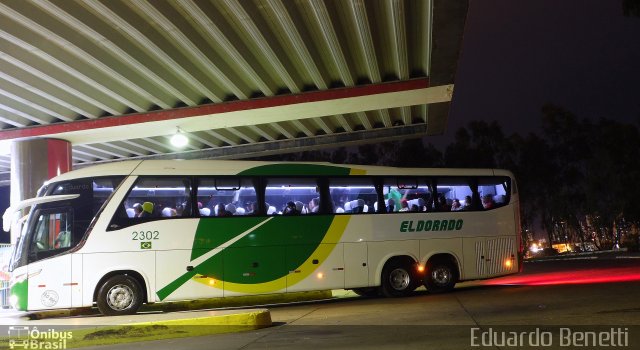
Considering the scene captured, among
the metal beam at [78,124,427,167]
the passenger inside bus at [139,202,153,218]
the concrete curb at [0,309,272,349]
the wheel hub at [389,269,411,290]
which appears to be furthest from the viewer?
the metal beam at [78,124,427,167]

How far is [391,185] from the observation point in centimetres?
1570

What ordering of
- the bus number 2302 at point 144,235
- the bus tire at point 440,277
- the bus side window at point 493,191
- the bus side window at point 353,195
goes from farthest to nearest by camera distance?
Answer: the bus side window at point 493,191, the bus tire at point 440,277, the bus side window at point 353,195, the bus number 2302 at point 144,235

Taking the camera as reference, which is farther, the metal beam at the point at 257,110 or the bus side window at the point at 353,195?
the metal beam at the point at 257,110

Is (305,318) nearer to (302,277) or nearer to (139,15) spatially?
(302,277)

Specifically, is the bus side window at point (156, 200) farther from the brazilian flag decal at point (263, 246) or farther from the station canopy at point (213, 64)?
the station canopy at point (213, 64)

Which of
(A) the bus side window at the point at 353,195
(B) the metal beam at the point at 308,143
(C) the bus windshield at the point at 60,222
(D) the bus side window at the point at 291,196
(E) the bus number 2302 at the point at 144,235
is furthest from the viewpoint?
(B) the metal beam at the point at 308,143

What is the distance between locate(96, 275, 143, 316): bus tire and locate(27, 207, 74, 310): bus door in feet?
1.91

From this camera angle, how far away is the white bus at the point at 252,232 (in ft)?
43.8

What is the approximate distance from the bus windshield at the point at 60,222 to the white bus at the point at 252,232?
0.02m

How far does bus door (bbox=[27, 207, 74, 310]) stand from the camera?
513 inches

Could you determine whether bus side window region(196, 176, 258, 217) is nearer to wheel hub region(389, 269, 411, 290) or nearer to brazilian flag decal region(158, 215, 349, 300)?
brazilian flag decal region(158, 215, 349, 300)

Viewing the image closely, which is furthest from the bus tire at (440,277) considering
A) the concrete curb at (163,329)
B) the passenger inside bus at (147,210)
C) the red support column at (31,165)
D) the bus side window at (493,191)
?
the red support column at (31,165)

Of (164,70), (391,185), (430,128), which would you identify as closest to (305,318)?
(391,185)

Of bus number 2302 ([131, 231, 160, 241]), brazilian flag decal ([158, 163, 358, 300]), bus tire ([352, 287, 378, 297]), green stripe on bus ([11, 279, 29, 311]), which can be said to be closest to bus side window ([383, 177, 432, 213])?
brazilian flag decal ([158, 163, 358, 300])
